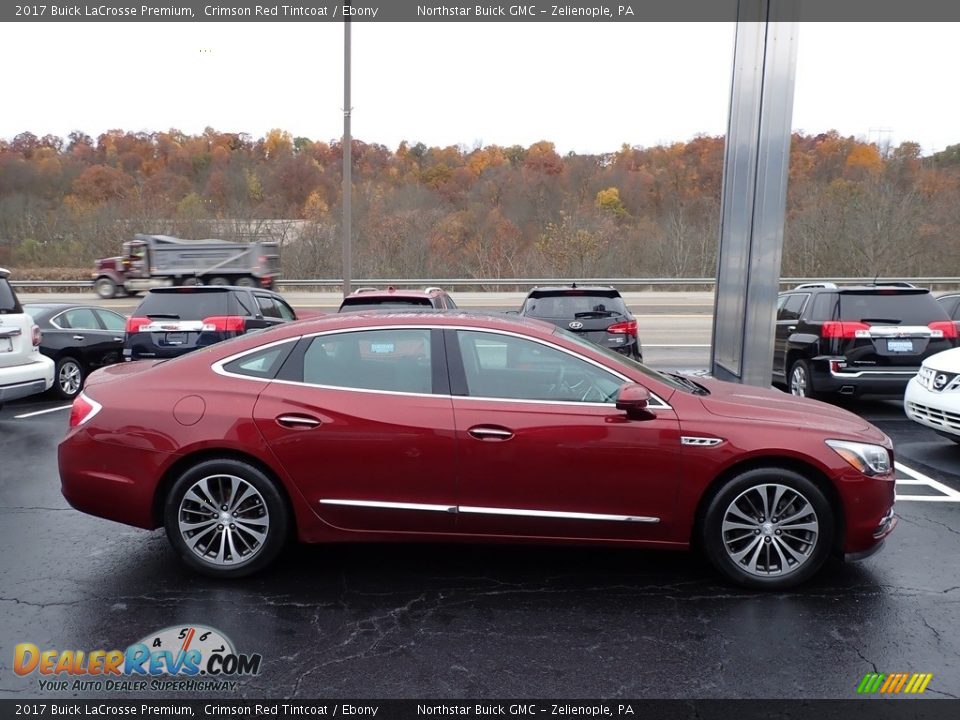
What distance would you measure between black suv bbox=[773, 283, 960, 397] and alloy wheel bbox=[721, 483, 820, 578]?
18.0ft

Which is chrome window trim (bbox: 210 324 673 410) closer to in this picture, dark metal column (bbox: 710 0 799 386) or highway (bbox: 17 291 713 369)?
dark metal column (bbox: 710 0 799 386)

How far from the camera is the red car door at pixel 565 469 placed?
3973 millimetres

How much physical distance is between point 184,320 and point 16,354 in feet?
6.70

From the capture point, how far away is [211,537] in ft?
13.7

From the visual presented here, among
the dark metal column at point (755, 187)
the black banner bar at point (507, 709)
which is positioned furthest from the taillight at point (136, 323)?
the dark metal column at point (755, 187)

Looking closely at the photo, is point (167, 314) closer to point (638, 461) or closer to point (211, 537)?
point (211, 537)

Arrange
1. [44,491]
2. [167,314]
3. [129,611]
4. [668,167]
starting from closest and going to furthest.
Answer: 1. [129,611]
2. [44,491]
3. [167,314]
4. [668,167]

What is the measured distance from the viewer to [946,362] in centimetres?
701

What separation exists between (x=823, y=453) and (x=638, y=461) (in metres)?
1.00

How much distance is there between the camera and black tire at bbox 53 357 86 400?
1030 centimetres

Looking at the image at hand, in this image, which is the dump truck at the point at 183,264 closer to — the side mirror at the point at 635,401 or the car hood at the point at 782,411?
the car hood at the point at 782,411

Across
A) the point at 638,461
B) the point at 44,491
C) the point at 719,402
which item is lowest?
the point at 44,491

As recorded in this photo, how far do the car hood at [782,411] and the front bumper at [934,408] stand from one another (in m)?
2.98

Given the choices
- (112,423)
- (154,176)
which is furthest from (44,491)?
(154,176)
